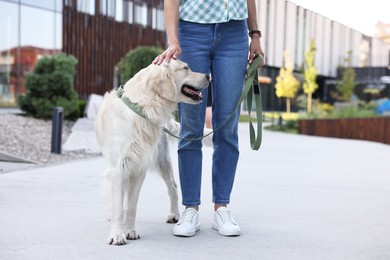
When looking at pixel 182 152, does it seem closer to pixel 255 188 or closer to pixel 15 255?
pixel 15 255

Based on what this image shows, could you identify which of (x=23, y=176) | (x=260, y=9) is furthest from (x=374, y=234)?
(x=260, y=9)

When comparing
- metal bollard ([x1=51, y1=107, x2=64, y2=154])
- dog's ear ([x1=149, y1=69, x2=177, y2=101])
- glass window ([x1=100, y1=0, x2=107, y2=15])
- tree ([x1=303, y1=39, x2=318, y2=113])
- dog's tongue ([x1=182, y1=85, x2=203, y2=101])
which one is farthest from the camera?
tree ([x1=303, y1=39, x2=318, y2=113])

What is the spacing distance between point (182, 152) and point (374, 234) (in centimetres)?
148

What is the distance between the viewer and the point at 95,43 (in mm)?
31922

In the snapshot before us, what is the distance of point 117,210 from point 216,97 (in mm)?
1073

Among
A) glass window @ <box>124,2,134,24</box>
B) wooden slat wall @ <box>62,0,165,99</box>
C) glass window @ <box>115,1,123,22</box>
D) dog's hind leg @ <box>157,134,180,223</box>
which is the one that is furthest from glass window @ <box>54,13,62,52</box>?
A: dog's hind leg @ <box>157,134,180,223</box>

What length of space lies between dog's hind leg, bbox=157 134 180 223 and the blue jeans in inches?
6.0

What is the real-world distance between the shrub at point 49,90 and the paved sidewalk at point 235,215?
10.1 metres

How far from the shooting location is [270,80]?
48.2 meters

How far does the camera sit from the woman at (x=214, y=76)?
3.99m

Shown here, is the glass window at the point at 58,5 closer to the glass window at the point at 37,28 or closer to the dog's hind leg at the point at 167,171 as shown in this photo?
the glass window at the point at 37,28

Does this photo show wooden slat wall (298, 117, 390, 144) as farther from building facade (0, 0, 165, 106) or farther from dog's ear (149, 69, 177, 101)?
dog's ear (149, 69, 177, 101)

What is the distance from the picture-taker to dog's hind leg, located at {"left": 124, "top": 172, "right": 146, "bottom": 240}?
381 cm

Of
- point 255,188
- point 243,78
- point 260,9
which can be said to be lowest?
point 255,188
